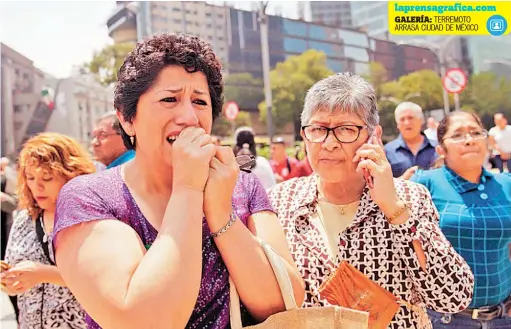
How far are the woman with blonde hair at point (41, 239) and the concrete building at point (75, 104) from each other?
18462 mm

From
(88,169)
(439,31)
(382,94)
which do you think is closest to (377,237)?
(88,169)

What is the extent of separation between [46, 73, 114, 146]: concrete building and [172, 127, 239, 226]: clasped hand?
20368 millimetres

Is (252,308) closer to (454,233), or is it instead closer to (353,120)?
(353,120)

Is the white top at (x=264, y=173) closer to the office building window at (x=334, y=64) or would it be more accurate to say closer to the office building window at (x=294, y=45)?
the office building window at (x=334, y=64)

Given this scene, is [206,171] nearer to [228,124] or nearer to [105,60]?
[105,60]

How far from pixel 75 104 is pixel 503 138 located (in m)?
17.5

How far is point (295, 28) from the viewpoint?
3164 cm

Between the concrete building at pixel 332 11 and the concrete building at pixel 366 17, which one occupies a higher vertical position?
the concrete building at pixel 332 11

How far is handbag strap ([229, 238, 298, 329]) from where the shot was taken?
113cm

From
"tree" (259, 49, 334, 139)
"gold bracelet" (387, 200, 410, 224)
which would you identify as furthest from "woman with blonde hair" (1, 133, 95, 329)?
"tree" (259, 49, 334, 139)

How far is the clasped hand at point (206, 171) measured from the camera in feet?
3.51

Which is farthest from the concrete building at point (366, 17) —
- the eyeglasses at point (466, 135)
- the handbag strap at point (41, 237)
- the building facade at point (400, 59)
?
the handbag strap at point (41, 237)

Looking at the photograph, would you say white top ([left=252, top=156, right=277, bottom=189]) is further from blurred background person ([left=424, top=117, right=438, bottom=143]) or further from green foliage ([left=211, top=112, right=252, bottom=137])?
green foliage ([left=211, top=112, right=252, bottom=137])

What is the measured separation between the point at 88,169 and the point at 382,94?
25777mm
